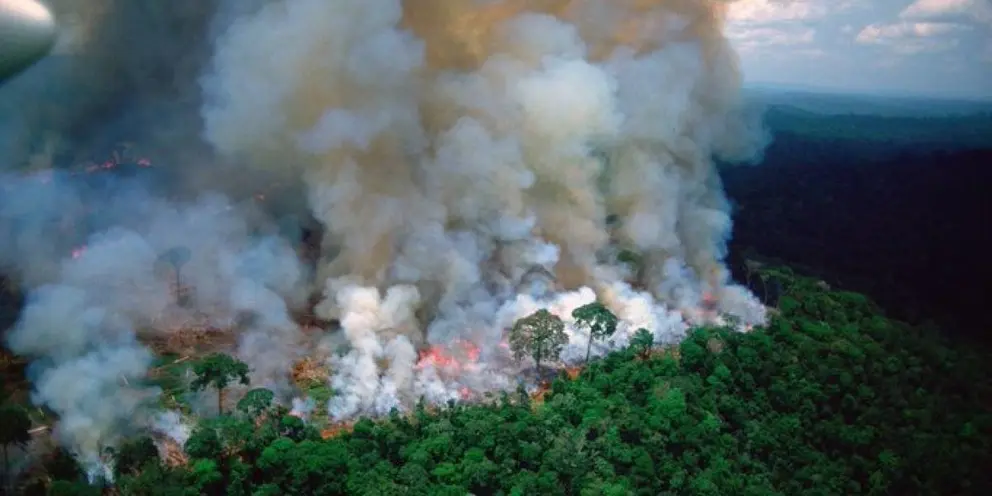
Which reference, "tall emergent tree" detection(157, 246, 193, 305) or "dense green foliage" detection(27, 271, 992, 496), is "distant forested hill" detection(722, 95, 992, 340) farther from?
"tall emergent tree" detection(157, 246, 193, 305)

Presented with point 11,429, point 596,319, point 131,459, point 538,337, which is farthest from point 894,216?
point 11,429

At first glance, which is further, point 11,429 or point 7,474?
point 7,474

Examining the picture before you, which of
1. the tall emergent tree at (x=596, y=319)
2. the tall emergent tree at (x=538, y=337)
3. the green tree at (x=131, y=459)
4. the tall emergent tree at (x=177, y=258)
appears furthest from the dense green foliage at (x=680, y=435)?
the tall emergent tree at (x=177, y=258)

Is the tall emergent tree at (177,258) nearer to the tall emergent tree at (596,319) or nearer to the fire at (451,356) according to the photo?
Answer: the fire at (451,356)

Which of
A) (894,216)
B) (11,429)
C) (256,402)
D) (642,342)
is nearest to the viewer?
(11,429)

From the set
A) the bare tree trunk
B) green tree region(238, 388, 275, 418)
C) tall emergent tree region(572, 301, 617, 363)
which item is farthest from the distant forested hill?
the bare tree trunk

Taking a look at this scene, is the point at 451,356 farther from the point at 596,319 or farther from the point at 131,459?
the point at 131,459

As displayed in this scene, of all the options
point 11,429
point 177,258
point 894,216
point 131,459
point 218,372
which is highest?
point 894,216
